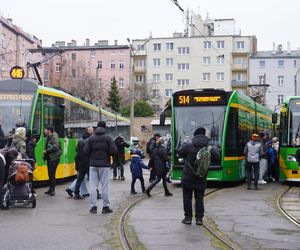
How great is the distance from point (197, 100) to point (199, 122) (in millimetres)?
786

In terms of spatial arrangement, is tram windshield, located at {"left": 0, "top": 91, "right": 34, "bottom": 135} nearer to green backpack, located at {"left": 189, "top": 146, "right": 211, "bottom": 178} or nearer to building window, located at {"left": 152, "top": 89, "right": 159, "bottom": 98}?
green backpack, located at {"left": 189, "top": 146, "right": 211, "bottom": 178}

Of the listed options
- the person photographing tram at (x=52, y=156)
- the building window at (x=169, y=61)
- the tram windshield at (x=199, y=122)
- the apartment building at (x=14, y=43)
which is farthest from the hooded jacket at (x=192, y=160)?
the building window at (x=169, y=61)

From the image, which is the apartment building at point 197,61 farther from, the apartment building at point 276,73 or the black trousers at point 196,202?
the black trousers at point 196,202

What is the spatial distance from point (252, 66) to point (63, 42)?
3496 cm

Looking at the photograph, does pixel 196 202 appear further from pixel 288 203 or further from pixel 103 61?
pixel 103 61

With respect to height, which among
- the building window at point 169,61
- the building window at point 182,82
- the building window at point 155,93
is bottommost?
the building window at point 155,93

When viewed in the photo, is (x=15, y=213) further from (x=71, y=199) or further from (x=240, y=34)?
(x=240, y=34)

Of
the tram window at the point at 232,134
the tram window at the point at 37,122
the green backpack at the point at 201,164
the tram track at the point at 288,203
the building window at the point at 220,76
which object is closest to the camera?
the green backpack at the point at 201,164

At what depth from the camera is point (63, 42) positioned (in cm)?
10738

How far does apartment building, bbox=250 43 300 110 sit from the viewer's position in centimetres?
9288

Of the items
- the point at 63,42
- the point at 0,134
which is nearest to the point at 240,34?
the point at 63,42

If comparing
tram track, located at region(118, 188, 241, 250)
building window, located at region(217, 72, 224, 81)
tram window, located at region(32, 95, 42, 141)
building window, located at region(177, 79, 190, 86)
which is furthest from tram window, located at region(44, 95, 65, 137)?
building window, located at region(177, 79, 190, 86)

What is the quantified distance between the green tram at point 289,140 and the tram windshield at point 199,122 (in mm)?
2958

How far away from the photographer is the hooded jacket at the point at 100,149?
1238 centimetres
